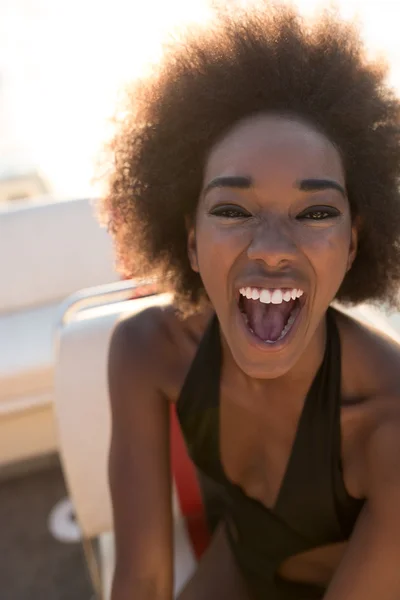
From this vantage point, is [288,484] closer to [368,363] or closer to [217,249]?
[368,363]

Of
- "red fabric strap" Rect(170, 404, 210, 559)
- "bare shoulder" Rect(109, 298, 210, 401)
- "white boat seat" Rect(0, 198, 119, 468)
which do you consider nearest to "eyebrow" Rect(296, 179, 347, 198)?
"bare shoulder" Rect(109, 298, 210, 401)

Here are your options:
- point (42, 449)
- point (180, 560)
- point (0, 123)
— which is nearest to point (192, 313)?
point (180, 560)

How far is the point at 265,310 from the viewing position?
855 millimetres

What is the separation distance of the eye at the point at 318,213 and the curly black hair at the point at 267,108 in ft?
0.27

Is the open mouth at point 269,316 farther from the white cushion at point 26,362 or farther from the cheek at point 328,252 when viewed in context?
the white cushion at point 26,362

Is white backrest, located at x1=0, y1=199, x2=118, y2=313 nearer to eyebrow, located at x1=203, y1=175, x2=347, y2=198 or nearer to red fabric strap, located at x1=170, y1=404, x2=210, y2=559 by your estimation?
red fabric strap, located at x1=170, y1=404, x2=210, y2=559

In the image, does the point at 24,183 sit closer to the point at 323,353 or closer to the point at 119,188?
the point at 119,188

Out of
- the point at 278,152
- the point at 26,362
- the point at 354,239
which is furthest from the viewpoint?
the point at 26,362

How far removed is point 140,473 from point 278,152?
21.8 inches

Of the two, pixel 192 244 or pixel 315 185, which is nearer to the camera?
pixel 315 185

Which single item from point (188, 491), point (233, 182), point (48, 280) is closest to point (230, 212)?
point (233, 182)

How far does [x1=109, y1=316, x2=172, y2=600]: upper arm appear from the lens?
1.03 meters

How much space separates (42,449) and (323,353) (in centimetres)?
155

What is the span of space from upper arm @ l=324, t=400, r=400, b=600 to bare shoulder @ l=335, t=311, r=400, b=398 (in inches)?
1.7
